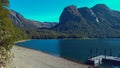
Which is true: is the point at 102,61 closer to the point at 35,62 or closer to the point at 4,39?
the point at 35,62

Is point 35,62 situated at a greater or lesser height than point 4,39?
lesser

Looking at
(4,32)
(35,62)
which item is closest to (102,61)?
(35,62)

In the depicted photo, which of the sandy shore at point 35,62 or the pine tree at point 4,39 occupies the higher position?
the pine tree at point 4,39

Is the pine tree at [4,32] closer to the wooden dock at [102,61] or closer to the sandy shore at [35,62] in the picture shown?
the sandy shore at [35,62]

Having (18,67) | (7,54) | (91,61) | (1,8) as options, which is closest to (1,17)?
(1,8)

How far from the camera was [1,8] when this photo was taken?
95.6 ft

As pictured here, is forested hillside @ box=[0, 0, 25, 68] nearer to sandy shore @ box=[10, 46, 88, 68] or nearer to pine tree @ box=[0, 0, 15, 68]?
pine tree @ box=[0, 0, 15, 68]

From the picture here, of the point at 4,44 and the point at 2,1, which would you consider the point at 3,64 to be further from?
the point at 2,1

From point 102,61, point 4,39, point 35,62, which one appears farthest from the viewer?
point 102,61

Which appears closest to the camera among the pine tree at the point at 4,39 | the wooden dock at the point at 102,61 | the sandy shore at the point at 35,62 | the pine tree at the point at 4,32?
the pine tree at the point at 4,39

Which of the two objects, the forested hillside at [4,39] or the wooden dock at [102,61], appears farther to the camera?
the wooden dock at [102,61]

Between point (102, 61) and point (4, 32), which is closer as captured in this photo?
point (4, 32)

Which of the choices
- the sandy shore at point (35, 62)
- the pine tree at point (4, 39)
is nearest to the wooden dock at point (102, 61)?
the sandy shore at point (35, 62)

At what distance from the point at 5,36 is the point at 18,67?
7.91 m
